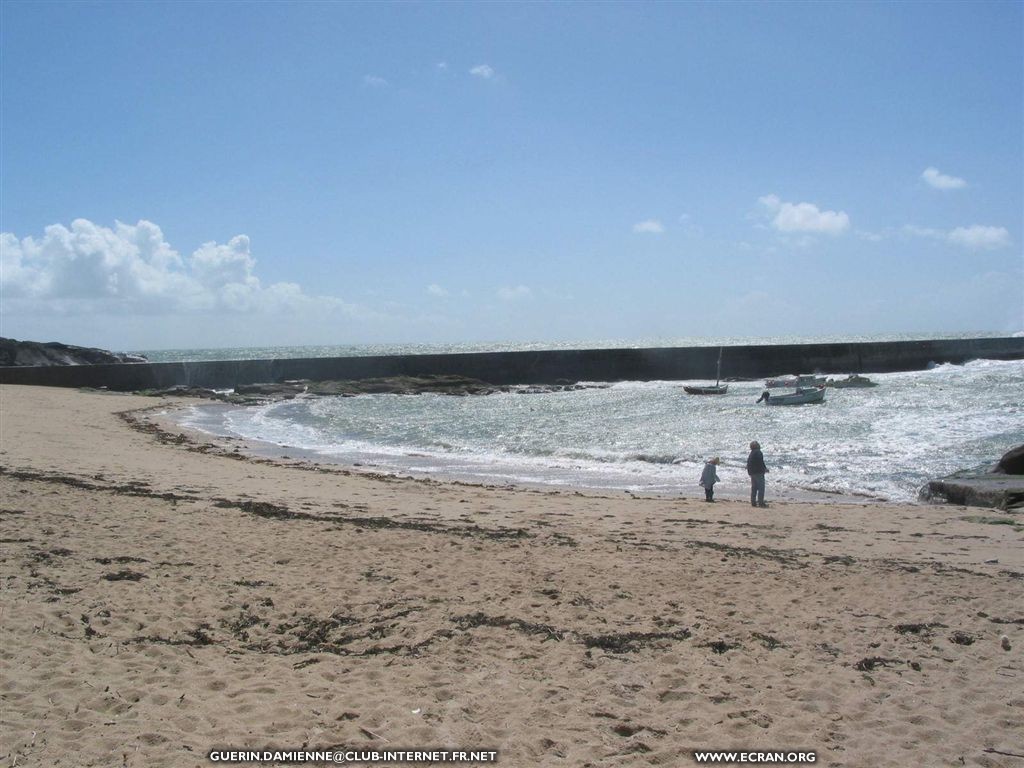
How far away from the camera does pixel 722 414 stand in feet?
116

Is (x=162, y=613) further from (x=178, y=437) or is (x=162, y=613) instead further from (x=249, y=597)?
(x=178, y=437)

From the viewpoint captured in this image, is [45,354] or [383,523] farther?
[45,354]

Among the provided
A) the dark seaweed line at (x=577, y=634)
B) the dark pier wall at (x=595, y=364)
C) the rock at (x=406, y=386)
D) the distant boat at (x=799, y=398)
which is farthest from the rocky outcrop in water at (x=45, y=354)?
the dark seaweed line at (x=577, y=634)

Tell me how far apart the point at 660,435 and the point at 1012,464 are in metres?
13.2

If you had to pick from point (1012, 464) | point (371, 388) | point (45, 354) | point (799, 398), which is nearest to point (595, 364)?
point (371, 388)

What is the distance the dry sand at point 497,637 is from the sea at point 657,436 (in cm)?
709

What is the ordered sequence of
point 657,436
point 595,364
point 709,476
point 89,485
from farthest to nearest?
point 595,364
point 657,436
point 709,476
point 89,485

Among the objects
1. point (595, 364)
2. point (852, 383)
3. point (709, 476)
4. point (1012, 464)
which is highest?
point (595, 364)

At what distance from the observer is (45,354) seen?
54031 mm

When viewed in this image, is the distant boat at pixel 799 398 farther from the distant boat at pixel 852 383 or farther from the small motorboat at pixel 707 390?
the distant boat at pixel 852 383

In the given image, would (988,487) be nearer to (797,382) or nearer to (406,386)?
(797,382)

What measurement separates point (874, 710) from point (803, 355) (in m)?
64.1

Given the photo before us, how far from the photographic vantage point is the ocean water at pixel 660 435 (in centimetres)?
1772

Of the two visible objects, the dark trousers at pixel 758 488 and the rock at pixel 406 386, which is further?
the rock at pixel 406 386
